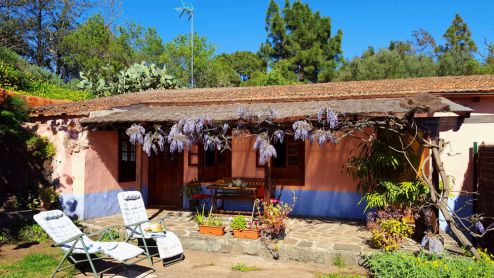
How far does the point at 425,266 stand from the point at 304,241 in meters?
2.15

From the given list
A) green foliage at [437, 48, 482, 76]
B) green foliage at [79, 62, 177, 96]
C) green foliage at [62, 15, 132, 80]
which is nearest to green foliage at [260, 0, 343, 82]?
green foliage at [437, 48, 482, 76]

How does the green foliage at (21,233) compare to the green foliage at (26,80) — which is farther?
the green foliage at (26,80)

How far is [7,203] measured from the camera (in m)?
8.23

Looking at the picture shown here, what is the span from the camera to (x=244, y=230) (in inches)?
275

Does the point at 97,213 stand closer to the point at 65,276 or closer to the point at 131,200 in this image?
the point at 131,200

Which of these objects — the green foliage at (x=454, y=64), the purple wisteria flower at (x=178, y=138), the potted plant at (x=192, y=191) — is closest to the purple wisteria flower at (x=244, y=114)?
the purple wisteria flower at (x=178, y=138)

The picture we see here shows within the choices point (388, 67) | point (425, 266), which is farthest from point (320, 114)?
point (388, 67)

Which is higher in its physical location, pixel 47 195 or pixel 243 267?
pixel 47 195

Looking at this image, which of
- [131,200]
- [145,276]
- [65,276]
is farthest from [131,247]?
[131,200]

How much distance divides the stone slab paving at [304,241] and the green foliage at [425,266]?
0.48 meters

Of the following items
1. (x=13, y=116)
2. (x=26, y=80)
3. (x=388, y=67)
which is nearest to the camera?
(x=13, y=116)

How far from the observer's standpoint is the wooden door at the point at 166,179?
10641 mm

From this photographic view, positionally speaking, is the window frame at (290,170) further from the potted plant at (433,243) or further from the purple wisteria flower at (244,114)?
the potted plant at (433,243)

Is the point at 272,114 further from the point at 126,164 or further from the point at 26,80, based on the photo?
the point at 26,80
